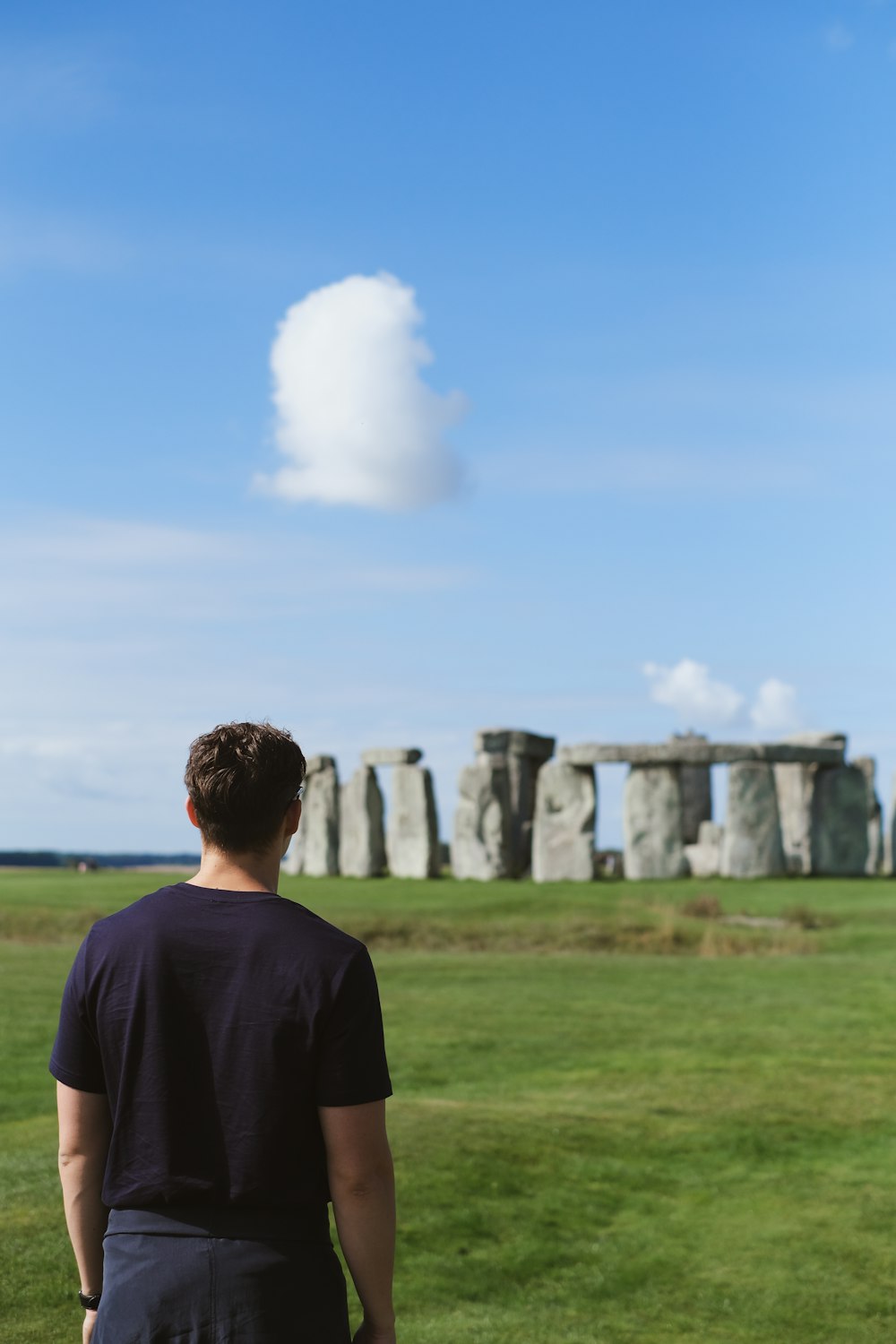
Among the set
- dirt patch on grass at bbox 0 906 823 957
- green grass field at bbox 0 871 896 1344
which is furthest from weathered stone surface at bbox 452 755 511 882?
green grass field at bbox 0 871 896 1344

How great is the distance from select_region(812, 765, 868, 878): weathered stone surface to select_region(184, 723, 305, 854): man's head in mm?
27514

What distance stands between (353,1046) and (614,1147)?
22.5 ft

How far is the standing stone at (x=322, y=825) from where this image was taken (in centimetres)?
3238

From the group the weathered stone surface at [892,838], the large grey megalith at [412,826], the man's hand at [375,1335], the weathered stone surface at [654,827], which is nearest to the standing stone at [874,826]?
the weathered stone surface at [892,838]

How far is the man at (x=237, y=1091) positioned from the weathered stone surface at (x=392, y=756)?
93.5 ft

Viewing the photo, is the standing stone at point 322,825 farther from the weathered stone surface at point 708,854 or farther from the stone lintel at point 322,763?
the weathered stone surface at point 708,854

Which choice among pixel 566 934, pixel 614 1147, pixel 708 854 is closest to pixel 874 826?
pixel 708 854

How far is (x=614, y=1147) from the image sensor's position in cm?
933

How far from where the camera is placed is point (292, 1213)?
10.1 feet

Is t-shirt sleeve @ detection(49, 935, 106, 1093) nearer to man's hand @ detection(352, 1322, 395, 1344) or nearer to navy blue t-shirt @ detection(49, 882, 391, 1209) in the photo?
navy blue t-shirt @ detection(49, 882, 391, 1209)

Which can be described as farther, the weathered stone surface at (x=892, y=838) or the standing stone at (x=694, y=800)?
the standing stone at (x=694, y=800)

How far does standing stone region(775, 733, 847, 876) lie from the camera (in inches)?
1182

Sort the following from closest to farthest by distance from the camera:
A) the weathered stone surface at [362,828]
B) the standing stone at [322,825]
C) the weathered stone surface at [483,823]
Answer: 1. the weathered stone surface at [483,823]
2. the weathered stone surface at [362,828]
3. the standing stone at [322,825]

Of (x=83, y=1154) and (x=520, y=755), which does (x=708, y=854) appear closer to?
(x=520, y=755)
